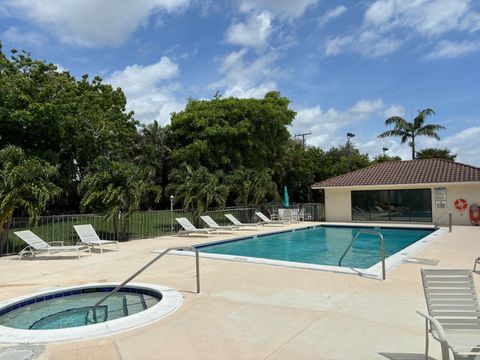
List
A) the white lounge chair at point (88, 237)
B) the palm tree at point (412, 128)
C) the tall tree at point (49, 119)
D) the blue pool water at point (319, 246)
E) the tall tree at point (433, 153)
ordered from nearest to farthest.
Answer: the white lounge chair at point (88, 237), the blue pool water at point (319, 246), the tall tree at point (49, 119), the palm tree at point (412, 128), the tall tree at point (433, 153)

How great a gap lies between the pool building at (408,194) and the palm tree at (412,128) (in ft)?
41.6

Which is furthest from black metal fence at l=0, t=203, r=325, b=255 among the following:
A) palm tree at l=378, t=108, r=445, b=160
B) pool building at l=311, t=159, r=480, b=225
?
palm tree at l=378, t=108, r=445, b=160

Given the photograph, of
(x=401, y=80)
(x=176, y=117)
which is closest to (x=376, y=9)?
(x=401, y=80)

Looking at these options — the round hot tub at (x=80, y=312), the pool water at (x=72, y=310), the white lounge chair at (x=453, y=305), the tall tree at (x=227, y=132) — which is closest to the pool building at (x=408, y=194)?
the tall tree at (x=227, y=132)

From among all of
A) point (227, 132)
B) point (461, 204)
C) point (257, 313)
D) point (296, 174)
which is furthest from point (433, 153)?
point (257, 313)

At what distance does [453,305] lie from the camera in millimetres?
4309

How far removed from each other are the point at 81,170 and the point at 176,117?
31.5ft

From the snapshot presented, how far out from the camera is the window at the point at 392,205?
23578 mm

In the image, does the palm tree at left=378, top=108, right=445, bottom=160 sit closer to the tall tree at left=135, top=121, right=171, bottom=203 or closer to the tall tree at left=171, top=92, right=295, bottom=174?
the tall tree at left=171, top=92, right=295, bottom=174

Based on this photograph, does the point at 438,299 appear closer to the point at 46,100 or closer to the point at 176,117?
the point at 46,100

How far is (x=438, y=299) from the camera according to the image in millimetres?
4352

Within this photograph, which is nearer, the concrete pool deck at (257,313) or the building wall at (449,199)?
the concrete pool deck at (257,313)

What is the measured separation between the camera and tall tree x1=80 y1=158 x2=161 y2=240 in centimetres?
1522

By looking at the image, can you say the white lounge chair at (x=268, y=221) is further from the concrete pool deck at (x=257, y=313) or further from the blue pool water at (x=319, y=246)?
the concrete pool deck at (x=257, y=313)
